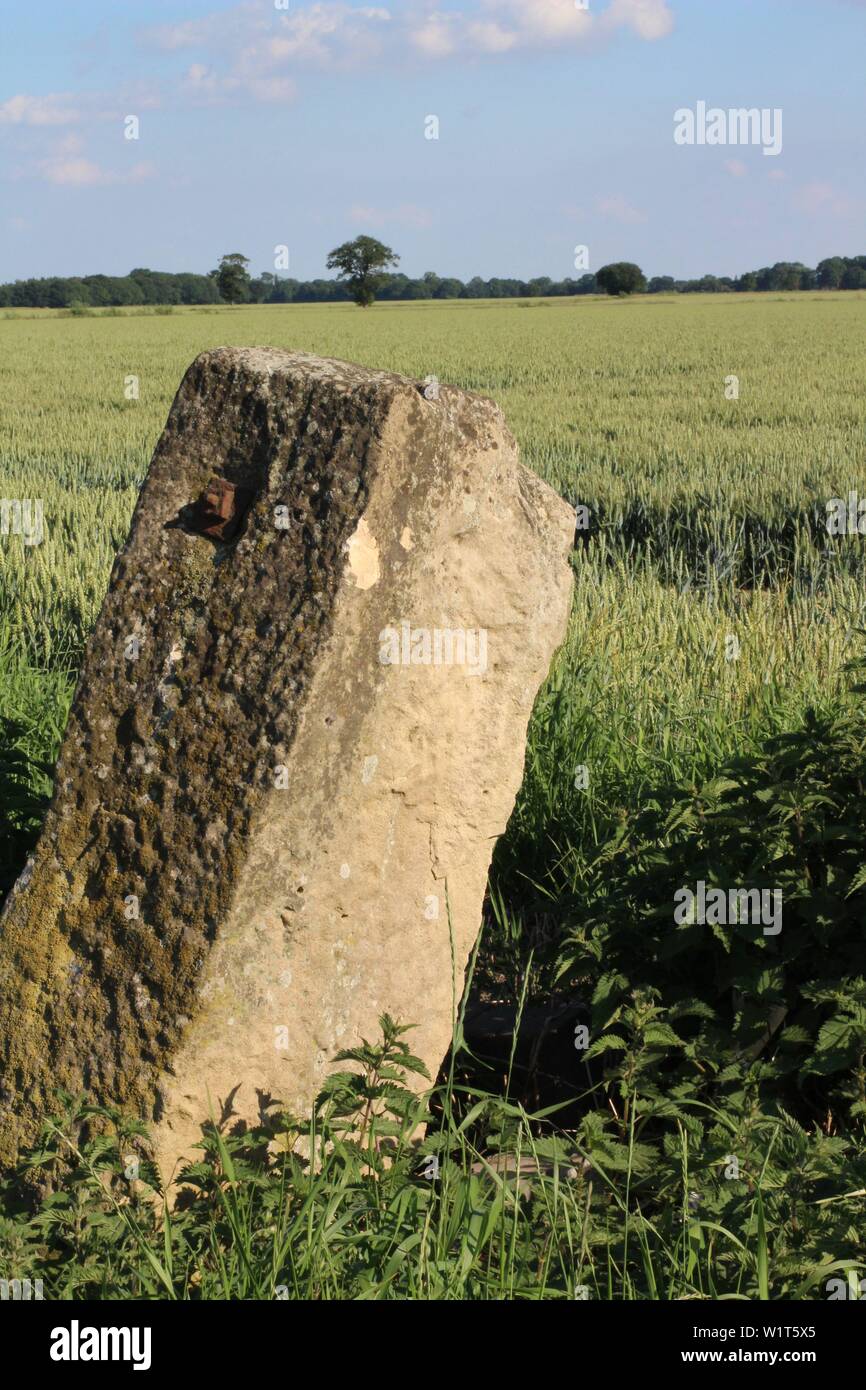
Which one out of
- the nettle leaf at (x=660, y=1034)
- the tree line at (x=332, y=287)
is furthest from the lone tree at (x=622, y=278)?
the nettle leaf at (x=660, y=1034)

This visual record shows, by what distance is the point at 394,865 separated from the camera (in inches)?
93.3

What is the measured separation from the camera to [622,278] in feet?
260

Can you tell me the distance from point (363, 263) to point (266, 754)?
81352 mm

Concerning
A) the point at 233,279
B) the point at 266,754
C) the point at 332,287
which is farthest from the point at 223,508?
the point at 332,287

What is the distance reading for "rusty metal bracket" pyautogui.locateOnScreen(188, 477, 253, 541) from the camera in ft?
7.79

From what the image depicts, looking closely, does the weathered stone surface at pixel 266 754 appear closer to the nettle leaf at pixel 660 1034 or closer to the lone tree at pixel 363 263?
the nettle leaf at pixel 660 1034

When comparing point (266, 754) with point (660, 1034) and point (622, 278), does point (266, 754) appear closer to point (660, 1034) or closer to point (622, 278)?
point (660, 1034)

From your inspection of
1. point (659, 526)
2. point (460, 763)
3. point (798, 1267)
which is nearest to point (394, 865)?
point (460, 763)

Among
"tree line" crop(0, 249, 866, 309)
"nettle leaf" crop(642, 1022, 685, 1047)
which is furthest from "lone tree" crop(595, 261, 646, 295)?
"nettle leaf" crop(642, 1022, 685, 1047)

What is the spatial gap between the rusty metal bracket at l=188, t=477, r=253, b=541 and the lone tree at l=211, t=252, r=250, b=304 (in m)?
80.1

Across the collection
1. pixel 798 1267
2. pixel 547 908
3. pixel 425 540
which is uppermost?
pixel 425 540

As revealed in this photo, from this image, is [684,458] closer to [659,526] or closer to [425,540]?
[659,526]

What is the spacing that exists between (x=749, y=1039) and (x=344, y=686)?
1.15m

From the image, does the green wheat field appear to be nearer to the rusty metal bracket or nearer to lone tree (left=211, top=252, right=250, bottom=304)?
the rusty metal bracket
